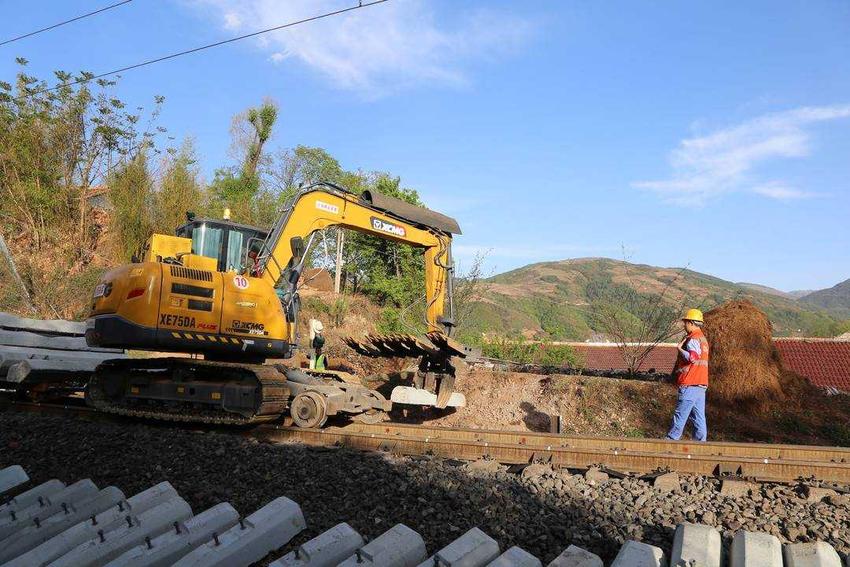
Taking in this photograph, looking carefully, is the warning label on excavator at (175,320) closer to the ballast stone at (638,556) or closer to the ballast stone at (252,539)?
the ballast stone at (252,539)

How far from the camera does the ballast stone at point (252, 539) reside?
10.9ft

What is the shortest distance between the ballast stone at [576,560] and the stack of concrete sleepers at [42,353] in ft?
25.1

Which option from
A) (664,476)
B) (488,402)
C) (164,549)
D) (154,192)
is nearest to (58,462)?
(164,549)

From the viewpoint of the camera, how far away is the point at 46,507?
14.6 ft

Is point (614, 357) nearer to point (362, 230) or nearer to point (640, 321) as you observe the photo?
point (640, 321)

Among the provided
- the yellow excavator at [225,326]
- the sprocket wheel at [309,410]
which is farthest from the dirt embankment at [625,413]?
the sprocket wheel at [309,410]

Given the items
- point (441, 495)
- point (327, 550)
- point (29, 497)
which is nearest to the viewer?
point (327, 550)

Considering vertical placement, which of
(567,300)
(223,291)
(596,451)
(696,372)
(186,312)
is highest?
(567,300)

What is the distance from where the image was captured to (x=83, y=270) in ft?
68.1

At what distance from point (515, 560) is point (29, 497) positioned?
12.7 ft

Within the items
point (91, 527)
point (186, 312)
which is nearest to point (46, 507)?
point (91, 527)

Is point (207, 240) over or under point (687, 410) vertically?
over

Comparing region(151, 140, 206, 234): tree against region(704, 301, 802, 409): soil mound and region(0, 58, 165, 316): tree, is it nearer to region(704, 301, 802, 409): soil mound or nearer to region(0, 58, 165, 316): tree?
region(0, 58, 165, 316): tree

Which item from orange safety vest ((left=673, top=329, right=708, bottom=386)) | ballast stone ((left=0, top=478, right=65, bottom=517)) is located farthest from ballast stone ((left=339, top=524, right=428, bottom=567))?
orange safety vest ((left=673, top=329, right=708, bottom=386))
